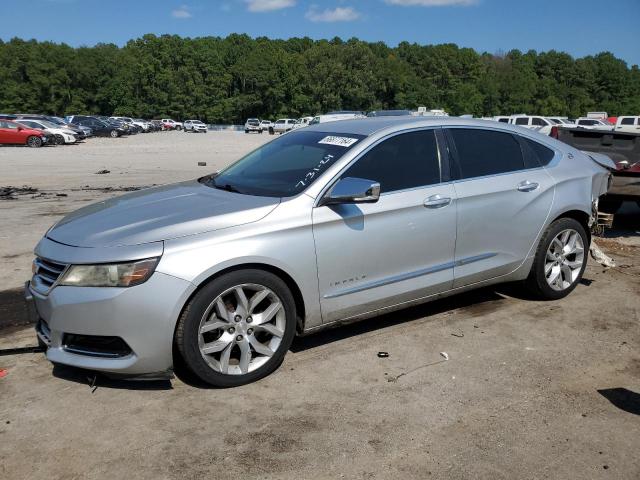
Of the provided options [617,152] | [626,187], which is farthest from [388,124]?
[617,152]

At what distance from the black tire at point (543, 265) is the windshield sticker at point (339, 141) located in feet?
6.63

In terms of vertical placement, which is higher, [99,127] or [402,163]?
[402,163]

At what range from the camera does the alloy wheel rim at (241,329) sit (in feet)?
11.7

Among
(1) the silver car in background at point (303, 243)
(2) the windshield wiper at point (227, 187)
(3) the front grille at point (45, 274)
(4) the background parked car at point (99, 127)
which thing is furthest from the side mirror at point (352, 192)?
(4) the background parked car at point (99, 127)

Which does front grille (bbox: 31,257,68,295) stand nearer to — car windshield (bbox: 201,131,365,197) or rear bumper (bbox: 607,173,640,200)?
car windshield (bbox: 201,131,365,197)

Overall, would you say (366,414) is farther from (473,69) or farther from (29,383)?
(473,69)

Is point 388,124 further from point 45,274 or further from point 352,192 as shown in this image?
point 45,274

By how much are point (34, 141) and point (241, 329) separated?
32143 mm

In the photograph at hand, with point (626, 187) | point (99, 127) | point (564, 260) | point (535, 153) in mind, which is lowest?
point (99, 127)

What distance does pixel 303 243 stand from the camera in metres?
3.80

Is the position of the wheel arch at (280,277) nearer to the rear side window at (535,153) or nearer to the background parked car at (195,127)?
the rear side window at (535,153)

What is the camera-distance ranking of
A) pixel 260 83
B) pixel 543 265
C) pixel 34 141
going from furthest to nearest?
pixel 260 83
pixel 34 141
pixel 543 265

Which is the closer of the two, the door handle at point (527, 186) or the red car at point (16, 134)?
the door handle at point (527, 186)

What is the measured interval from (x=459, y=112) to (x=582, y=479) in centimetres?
10437
